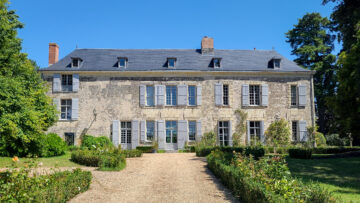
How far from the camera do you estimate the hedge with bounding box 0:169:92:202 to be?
14.1ft

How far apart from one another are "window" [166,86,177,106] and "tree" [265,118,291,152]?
22.4 feet

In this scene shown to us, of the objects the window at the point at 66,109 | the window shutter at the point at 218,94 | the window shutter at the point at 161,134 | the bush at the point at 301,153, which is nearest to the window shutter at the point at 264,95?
the window shutter at the point at 218,94

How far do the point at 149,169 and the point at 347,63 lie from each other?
9921 millimetres

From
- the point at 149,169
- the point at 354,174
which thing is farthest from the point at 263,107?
the point at 149,169

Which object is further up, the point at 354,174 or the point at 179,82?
the point at 179,82

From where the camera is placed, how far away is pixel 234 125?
18562 millimetres

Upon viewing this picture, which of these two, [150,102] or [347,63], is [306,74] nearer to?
[347,63]

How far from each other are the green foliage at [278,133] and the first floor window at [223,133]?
2.74 meters

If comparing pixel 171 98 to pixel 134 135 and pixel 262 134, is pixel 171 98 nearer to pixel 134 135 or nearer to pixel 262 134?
pixel 134 135

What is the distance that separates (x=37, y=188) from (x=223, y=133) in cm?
1495

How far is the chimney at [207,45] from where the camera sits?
20578 millimetres

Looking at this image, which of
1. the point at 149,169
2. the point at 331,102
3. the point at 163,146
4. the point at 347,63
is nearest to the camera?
the point at 149,169

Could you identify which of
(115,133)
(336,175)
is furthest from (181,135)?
(336,175)

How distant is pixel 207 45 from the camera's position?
20.7m
